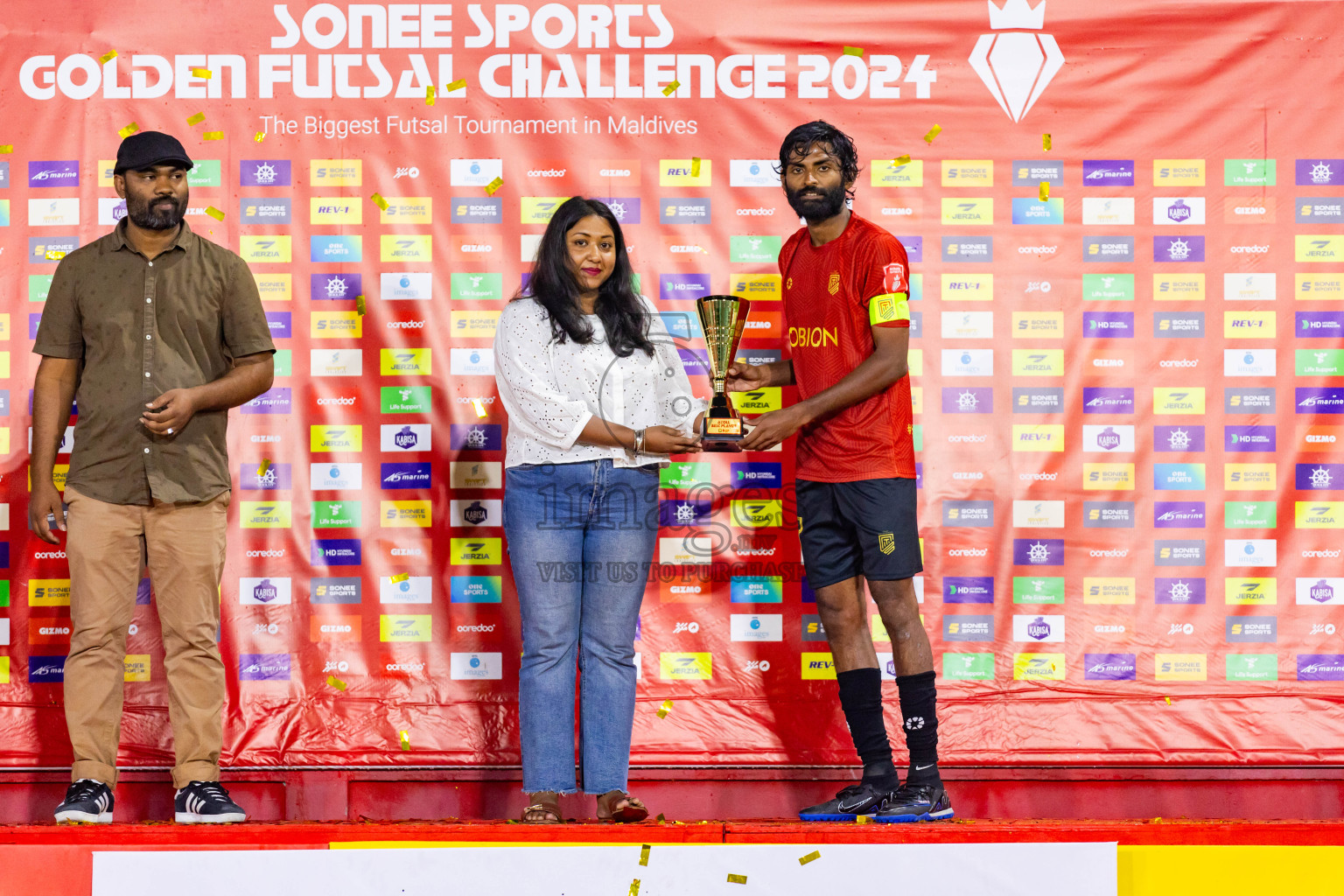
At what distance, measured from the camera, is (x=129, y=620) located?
2.79 meters

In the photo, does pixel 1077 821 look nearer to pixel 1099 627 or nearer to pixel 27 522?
pixel 1099 627

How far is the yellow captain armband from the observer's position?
2652 millimetres

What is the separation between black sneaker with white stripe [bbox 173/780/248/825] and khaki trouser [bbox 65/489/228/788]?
0.03 meters

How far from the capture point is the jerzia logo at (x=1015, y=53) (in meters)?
3.31

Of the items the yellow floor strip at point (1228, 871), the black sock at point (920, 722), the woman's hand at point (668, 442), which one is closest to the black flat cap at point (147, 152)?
the woman's hand at point (668, 442)

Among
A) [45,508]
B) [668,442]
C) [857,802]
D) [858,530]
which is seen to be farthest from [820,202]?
[45,508]

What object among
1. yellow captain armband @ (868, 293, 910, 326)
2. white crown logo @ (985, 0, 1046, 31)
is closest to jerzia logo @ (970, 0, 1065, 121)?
white crown logo @ (985, 0, 1046, 31)

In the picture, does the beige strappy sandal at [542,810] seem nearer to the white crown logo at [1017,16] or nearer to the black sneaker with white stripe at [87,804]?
the black sneaker with white stripe at [87,804]

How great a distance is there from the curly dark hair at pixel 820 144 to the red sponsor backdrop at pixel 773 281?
549 mm

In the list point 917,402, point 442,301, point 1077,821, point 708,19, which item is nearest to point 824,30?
point 708,19

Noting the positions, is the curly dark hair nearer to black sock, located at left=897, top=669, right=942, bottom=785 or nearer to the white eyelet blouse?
the white eyelet blouse

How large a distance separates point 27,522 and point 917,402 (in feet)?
9.55

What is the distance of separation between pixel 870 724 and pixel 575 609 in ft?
2.79

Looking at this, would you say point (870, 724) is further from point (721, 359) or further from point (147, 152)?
point (147, 152)
